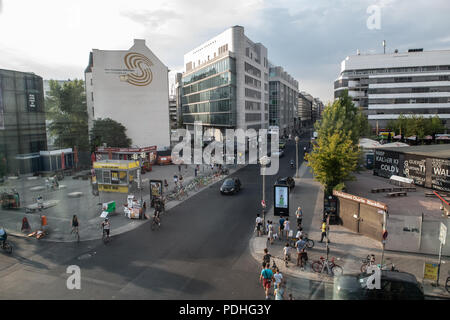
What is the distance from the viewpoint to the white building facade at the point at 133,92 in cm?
4725

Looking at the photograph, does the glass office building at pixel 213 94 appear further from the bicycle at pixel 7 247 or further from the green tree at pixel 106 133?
the bicycle at pixel 7 247

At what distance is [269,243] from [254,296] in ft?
17.2

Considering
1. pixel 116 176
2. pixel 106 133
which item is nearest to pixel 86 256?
pixel 116 176

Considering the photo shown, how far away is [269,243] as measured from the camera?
1528 cm

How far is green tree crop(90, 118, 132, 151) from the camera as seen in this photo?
46219 mm

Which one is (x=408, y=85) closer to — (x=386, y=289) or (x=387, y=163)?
(x=387, y=163)

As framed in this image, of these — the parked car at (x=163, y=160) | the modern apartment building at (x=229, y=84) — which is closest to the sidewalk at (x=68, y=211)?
the parked car at (x=163, y=160)

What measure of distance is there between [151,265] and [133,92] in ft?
137

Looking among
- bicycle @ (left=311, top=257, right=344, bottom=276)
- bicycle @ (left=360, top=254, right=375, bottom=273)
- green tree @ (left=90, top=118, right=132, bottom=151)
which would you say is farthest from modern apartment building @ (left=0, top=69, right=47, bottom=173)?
bicycle @ (left=360, top=254, right=375, bottom=273)

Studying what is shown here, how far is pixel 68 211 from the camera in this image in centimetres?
2144

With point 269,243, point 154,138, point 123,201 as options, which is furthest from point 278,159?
point 269,243

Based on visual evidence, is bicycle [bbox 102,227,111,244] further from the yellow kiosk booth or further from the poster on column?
the poster on column

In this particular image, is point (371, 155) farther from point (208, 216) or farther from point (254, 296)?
point (254, 296)

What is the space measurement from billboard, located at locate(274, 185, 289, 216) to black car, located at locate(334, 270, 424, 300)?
915 cm
